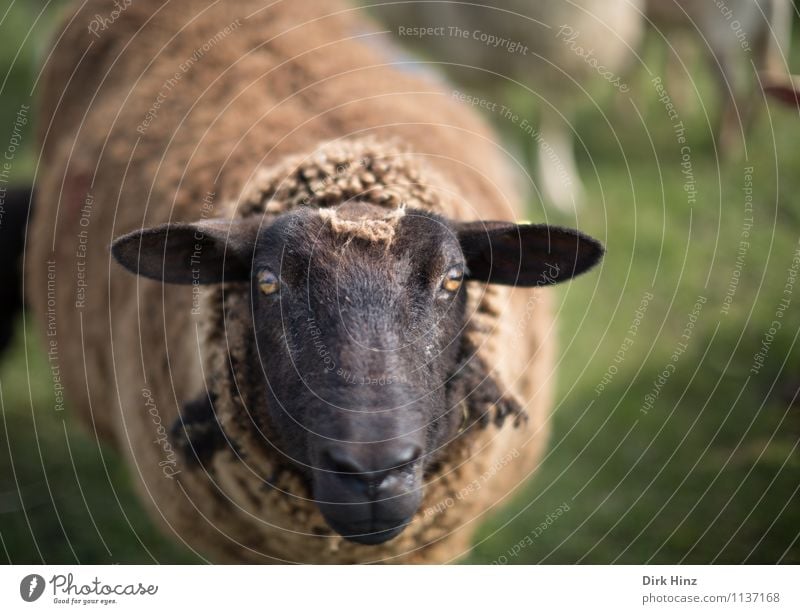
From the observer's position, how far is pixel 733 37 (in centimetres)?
843

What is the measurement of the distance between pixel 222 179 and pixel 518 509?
2.84m

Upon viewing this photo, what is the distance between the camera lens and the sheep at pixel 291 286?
2668mm

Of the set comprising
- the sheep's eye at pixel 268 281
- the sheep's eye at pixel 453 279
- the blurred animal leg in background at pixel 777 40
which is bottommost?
the sheep's eye at pixel 453 279

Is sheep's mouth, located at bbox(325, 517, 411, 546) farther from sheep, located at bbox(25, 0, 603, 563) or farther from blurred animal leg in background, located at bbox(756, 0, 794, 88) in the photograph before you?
blurred animal leg in background, located at bbox(756, 0, 794, 88)

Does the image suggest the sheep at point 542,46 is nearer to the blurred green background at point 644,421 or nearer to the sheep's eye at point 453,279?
the blurred green background at point 644,421

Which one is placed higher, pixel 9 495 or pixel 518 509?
pixel 9 495

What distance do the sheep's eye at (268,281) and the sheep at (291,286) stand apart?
Result: 0.03 ft

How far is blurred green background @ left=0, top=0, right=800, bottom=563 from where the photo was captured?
4.64 m

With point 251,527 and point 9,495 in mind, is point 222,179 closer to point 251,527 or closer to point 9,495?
point 251,527

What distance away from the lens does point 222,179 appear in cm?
358

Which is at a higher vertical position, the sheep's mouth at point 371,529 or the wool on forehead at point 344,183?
the wool on forehead at point 344,183

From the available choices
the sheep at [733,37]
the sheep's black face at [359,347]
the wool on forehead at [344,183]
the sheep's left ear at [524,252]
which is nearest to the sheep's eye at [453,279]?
the sheep's black face at [359,347]
